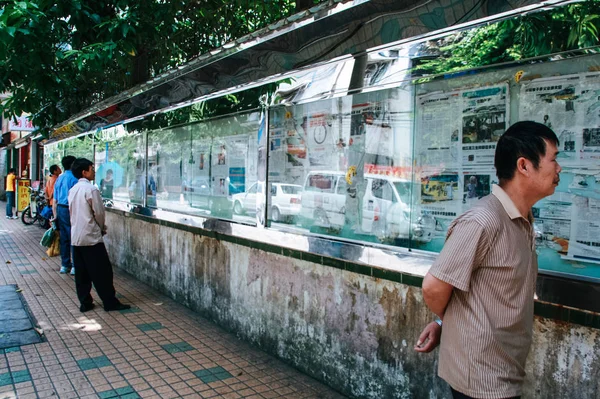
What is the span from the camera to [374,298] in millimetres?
3658

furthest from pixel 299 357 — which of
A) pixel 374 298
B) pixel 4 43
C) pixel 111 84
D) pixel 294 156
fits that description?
pixel 111 84

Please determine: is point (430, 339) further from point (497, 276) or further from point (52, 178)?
point (52, 178)

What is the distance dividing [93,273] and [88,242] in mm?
386

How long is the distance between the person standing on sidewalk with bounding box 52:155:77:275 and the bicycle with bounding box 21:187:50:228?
256 inches

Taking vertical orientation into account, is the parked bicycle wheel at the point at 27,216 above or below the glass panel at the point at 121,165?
below

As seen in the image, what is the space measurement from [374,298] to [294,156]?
1610 millimetres

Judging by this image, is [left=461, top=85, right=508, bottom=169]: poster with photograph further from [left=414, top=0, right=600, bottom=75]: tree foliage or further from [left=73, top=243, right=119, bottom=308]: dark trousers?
[left=73, top=243, right=119, bottom=308]: dark trousers

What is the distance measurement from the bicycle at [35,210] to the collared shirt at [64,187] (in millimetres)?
6805

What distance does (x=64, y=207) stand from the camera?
8.26 meters

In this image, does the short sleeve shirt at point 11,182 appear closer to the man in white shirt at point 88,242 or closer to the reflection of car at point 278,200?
the man in white shirt at point 88,242

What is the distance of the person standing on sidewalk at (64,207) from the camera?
813 cm

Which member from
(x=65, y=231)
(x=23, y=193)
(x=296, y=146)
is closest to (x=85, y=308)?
(x=65, y=231)

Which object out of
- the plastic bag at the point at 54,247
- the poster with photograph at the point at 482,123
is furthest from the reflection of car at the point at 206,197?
the plastic bag at the point at 54,247

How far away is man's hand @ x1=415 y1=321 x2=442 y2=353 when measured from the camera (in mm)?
2016
